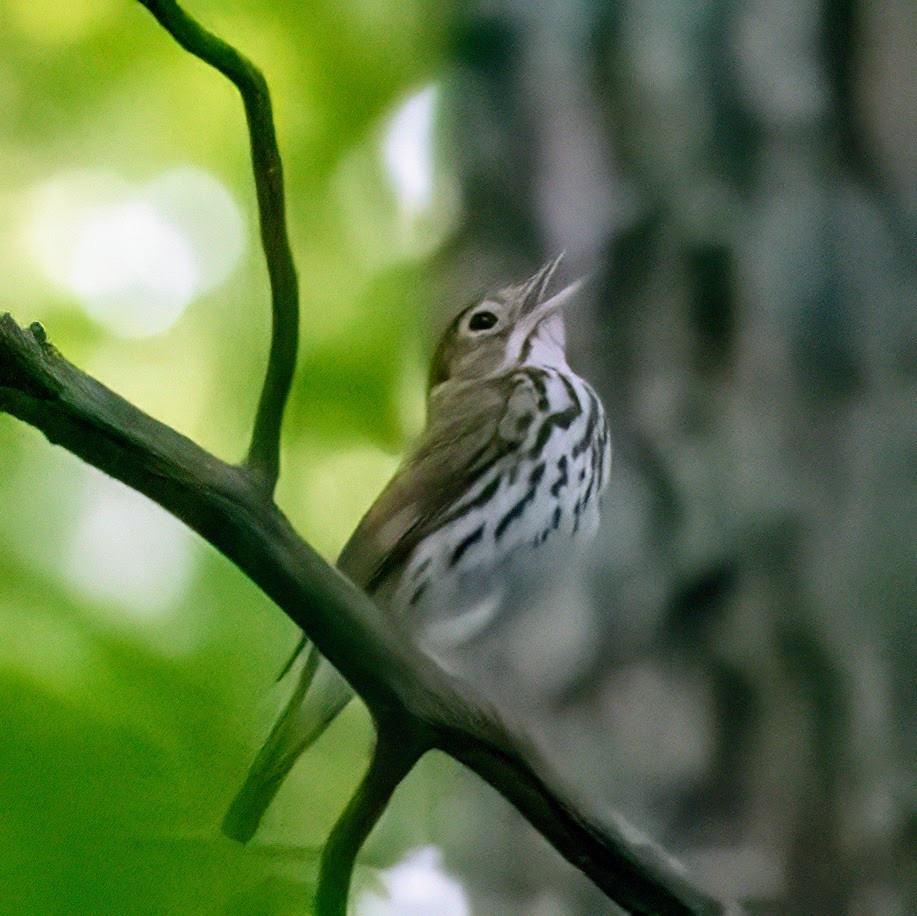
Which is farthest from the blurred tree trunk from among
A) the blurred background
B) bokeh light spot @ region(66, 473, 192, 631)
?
bokeh light spot @ region(66, 473, 192, 631)

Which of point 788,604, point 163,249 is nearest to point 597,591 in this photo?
point 788,604

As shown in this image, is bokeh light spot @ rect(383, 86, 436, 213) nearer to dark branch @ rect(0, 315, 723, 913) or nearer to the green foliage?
the green foliage

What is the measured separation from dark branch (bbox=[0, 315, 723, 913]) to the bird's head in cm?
11

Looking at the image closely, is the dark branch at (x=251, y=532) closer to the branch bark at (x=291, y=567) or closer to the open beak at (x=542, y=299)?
the branch bark at (x=291, y=567)

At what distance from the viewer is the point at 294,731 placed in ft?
0.98

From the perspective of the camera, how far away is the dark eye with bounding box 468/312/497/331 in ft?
1.20

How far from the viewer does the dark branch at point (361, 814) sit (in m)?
0.27

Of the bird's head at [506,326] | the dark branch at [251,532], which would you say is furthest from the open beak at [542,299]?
the dark branch at [251,532]

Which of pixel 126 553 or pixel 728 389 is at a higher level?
pixel 728 389

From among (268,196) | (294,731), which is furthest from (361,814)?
(268,196)

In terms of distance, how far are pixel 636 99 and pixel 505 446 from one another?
0.36 ft

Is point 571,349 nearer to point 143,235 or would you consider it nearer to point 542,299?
point 542,299

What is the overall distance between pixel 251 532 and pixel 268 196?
86 millimetres

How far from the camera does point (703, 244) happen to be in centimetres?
37
